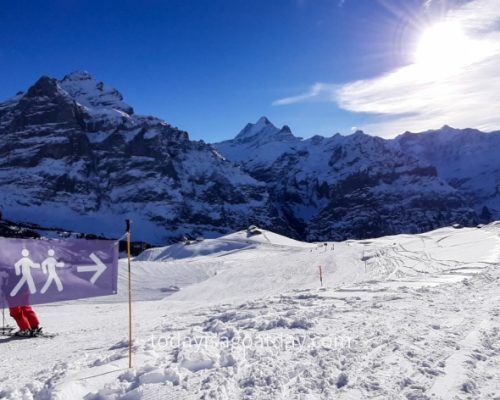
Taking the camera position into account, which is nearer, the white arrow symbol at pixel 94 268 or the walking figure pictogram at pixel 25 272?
the walking figure pictogram at pixel 25 272

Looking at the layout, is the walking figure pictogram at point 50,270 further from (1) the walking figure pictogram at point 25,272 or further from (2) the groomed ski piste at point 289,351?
(2) the groomed ski piste at point 289,351

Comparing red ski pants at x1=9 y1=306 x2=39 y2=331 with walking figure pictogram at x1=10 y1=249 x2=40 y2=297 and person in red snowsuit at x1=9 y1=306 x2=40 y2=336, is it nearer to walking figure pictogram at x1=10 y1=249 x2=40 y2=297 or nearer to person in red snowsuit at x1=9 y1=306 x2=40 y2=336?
person in red snowsuit at x1=9 y1=306 x2=40 y2=336

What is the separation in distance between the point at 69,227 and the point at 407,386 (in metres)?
210

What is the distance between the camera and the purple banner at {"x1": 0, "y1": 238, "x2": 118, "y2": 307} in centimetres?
951

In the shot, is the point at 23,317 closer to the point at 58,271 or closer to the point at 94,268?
the point at 58,271

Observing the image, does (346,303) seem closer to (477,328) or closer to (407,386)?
(477,328)

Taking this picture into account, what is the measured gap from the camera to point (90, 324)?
48.2 feet

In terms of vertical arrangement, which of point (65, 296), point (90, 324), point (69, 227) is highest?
point (69, 227)

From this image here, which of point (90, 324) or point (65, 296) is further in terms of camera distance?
point (90, 324)

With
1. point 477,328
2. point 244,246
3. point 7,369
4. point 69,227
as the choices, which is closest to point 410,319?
point 477,328

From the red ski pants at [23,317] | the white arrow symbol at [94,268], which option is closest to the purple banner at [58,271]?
the white arrow symbol at [94,268]

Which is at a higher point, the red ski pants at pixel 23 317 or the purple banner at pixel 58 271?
the purple banner at pixel 58 271

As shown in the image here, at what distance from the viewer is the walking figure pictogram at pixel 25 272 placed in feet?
31.0

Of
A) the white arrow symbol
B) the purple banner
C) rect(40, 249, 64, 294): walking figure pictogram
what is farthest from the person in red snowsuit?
the white arrow symbol
